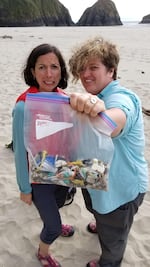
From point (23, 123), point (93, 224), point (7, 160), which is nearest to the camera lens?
point (23, 123)

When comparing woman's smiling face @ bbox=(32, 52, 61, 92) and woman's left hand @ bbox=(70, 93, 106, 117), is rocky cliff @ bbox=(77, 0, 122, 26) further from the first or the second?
woman's left hand @ bbox=(70, 93, 106, 117)

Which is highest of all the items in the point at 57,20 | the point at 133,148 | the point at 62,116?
the point at 62,116

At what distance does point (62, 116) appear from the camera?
5.74ft

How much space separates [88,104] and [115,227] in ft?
3.47

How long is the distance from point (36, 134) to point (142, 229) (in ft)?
6.04

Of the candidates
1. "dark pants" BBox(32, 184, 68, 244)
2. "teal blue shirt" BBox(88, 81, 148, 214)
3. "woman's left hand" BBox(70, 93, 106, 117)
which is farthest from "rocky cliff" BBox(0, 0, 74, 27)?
"woman's left hand" BBox(70, 93, 106, 117)

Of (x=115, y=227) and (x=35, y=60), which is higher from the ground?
(x=35, y=60)

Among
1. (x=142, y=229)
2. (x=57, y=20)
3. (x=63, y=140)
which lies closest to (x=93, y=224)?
(x=142, y=229)

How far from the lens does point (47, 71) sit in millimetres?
2150

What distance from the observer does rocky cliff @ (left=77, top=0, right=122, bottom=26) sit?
82.1 metres

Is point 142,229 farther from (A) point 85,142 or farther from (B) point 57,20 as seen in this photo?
(B) point 57,20

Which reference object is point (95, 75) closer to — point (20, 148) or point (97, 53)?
point (97, 53)

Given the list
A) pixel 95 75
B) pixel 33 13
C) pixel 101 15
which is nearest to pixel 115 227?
pixel 95 75

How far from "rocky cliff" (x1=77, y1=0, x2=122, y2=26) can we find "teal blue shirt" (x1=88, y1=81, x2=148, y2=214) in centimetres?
8327
